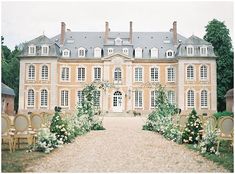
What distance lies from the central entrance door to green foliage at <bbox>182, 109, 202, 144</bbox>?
16.9 meters

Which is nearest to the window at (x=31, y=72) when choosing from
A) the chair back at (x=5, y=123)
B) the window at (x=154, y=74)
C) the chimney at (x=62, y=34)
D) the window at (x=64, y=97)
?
the window at (x=64, y=97)

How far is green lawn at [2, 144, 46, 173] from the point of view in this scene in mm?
5211

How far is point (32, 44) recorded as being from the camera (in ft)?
82.5

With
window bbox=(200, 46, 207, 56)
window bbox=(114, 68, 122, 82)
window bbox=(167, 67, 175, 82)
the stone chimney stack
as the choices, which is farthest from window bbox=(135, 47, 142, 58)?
window bbox=(200, 46, 207, 56)

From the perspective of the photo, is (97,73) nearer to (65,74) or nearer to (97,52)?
(97,52)

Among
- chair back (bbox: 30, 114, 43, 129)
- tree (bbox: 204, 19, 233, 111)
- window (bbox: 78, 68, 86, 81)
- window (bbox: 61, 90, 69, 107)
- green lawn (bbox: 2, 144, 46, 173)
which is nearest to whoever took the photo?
green lawn (bbox: 2, 144, 46, 173)

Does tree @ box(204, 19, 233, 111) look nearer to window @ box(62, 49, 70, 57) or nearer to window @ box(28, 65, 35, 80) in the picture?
window @ box(62, 49, 70, 57)

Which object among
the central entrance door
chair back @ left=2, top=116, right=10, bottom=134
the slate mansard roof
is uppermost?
the slate mansard roof

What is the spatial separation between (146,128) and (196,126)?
462 cm

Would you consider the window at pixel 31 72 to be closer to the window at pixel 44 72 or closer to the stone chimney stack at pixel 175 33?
the window at pixel 44 72

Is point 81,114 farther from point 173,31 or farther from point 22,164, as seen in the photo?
point 173,31

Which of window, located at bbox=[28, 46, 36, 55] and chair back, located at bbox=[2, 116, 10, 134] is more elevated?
window, located at bbox=[28, 46, 36, 55]

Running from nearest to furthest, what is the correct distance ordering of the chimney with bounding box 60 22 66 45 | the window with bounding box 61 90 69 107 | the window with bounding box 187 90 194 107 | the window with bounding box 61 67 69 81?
the window with bounding box 187 90 194 107, the window with bounding box 61 90 69 107, the window with bounding box 61 67 69 81, the chimney with bounding box 60 22 66 45

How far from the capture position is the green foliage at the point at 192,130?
27.0 ft
